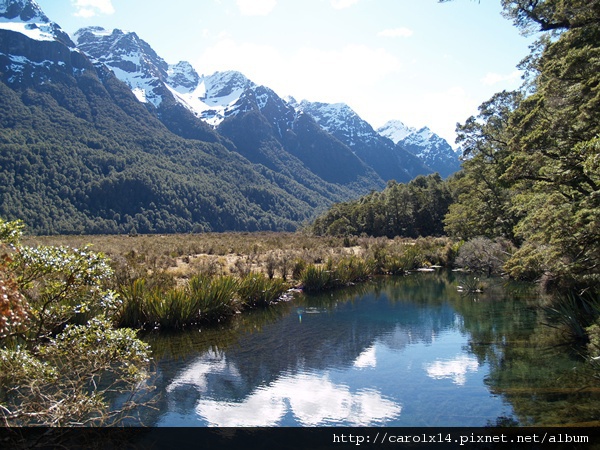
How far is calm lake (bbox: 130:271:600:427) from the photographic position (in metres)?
8.16

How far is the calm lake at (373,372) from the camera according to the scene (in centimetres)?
816

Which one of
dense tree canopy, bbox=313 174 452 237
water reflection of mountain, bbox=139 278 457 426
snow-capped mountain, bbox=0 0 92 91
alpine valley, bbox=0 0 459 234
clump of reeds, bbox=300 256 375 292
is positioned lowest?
water reflection of mountain, bbox=139 278 457 426

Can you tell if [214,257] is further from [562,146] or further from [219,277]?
[562,146]

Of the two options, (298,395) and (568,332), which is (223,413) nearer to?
(298,395)

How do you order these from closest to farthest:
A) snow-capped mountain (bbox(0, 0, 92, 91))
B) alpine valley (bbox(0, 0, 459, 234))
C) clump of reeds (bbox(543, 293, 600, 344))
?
clump of reeds (bbox(543, 293, 600, 344)) < alpine valley (bbox(0, 0, 459, 234)) < snow-capped mountain (bbox(0, 0, 92, 91))

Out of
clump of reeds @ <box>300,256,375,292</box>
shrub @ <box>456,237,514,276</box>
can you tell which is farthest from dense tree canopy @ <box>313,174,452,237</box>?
clump of reeds @ <box>300,256,375,292</box>

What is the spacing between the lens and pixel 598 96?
Result: 8.26 metres

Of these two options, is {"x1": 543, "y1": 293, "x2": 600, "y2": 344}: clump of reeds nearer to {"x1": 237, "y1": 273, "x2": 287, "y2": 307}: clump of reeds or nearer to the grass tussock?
{"x1": 237, "y1": 273, "x2": 287, "y2": 307}: clump of reeds

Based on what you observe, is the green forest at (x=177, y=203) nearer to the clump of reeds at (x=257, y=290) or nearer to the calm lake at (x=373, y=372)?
the clump of reeds at (x=257, y=290)

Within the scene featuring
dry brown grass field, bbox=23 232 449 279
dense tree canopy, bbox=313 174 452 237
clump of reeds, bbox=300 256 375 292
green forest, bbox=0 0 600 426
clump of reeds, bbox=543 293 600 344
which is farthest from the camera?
dense tree canopy, bbox=313 174 452 237

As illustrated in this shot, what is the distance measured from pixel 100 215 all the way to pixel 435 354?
118 meters

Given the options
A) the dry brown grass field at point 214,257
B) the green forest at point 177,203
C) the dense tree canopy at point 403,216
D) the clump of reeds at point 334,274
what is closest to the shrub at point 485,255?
the green forest at point 177,203

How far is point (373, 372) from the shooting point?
10.8m

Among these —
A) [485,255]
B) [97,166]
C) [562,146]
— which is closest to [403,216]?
[485,255]
